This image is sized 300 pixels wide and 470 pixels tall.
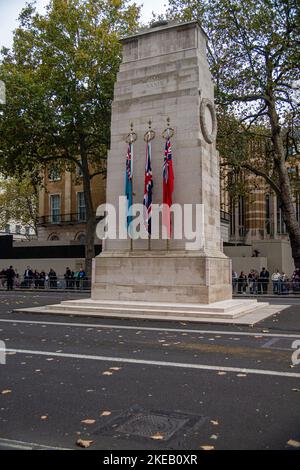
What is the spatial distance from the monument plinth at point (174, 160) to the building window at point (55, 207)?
3234 centimetres

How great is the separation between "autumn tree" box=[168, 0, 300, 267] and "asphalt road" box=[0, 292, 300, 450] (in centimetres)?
1867

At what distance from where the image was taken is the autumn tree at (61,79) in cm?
2814

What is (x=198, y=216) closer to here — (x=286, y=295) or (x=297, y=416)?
(x=297, y=416)

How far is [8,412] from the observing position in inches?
196

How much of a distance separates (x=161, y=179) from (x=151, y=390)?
1047 centimetres

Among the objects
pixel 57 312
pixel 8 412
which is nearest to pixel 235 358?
pixel 8 412

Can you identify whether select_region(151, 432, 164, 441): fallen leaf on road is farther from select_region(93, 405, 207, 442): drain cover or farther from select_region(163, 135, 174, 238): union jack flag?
select_region(163, 135, 174, 238): union jack flag

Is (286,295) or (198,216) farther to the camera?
(286,295)

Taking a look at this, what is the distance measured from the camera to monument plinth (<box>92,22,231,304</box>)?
47.1ft

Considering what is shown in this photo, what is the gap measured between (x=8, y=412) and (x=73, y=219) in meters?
42.0

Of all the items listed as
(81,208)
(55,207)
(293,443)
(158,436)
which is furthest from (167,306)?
(55,207)

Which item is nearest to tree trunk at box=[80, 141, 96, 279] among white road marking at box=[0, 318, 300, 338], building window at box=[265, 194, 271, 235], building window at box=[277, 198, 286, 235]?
white road marking at box=[0, 318, 300, 338]

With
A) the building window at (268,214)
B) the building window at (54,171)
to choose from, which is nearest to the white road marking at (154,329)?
the building window at (54,171)

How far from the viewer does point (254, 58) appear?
84.9 feet
